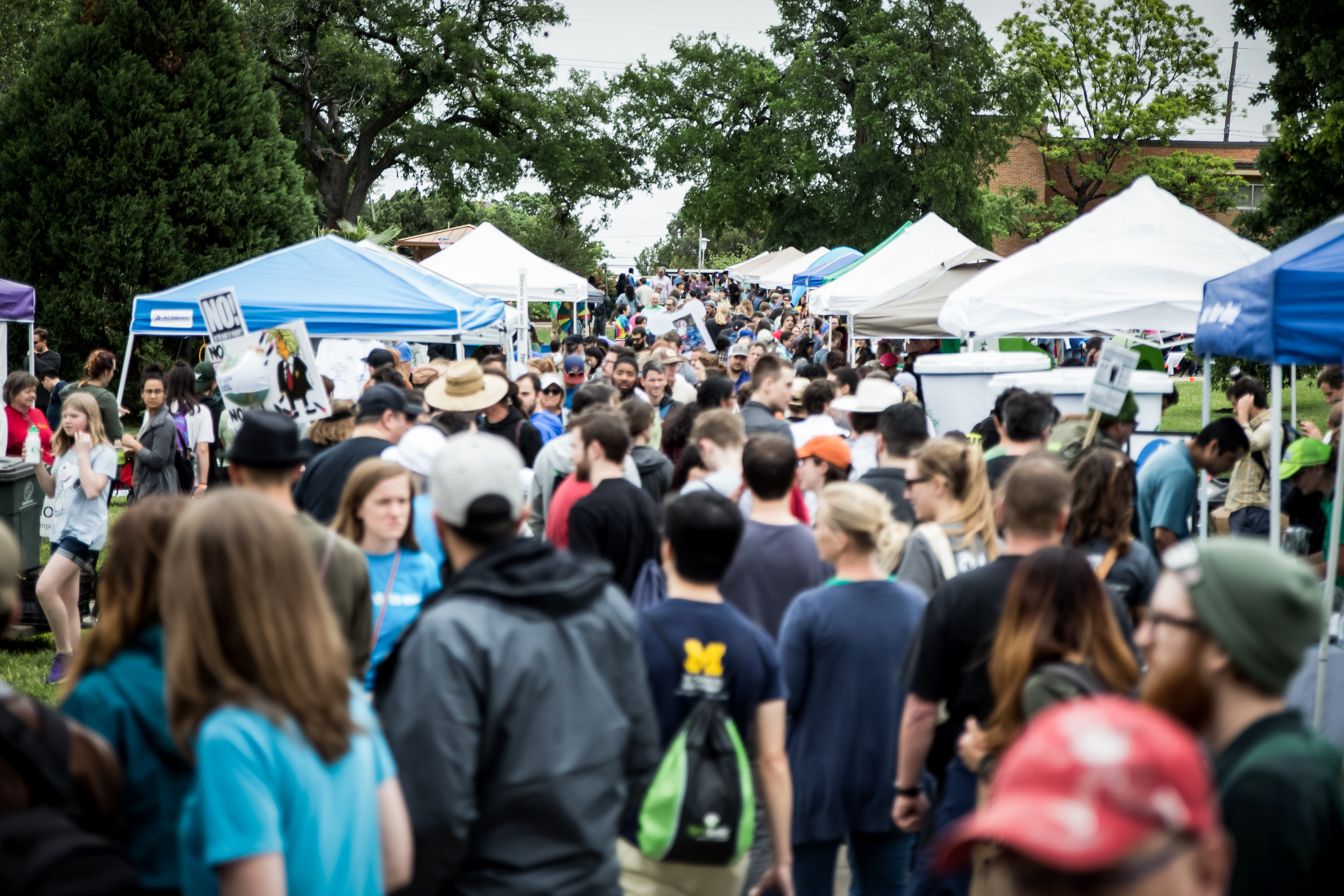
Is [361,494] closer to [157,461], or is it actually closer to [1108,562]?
[1108,562]

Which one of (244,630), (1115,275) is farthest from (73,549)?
(1115,275)

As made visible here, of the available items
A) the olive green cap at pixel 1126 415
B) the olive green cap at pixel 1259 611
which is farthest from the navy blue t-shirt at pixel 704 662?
the olive green cap at pixel 1126 415

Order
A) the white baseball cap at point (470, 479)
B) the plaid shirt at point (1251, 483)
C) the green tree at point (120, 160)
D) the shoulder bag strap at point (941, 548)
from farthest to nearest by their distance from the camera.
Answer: the green tree at point (120, 160)
the plaid shirt at point (1251, 483)
the shoulder bag strap at point (941, 548)
the white baseball cap at point (470, 479)

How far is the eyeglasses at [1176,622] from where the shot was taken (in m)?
2.13

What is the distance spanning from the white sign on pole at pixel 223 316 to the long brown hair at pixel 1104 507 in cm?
493

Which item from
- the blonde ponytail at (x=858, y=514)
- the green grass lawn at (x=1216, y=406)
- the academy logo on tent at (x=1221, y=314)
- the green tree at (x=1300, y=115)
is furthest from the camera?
the green grass lawn at (x=1216, y=406)

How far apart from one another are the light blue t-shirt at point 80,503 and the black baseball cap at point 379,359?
2621 millimetres

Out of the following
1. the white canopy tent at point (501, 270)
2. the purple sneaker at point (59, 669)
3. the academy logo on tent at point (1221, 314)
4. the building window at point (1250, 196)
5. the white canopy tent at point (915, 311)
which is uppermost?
the building window at point (1250, 196)

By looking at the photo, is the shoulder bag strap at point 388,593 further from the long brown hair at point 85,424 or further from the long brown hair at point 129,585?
the long brown hair at point 85,424

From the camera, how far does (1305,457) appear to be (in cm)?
715

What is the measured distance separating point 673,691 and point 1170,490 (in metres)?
4.49

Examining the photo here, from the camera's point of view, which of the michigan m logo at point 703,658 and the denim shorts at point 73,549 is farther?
the denim shorts at point 73,549

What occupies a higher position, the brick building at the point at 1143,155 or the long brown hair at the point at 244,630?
the brick building at the point at 1143,155

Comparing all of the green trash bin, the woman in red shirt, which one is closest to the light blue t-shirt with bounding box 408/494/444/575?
the green trash bin
